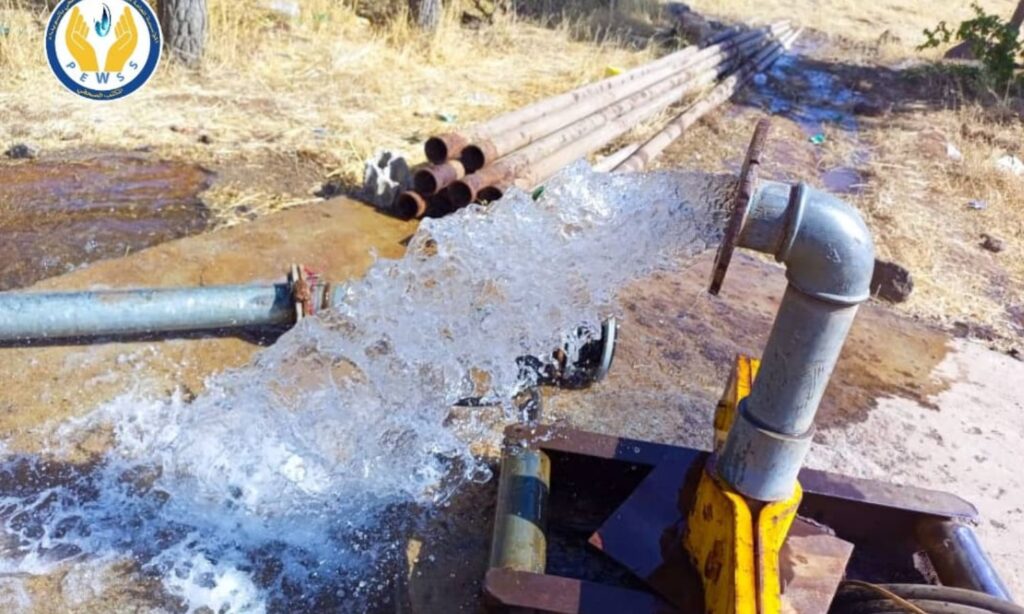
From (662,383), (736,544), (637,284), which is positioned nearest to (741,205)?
(736,544)

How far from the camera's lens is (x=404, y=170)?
4.93 metres

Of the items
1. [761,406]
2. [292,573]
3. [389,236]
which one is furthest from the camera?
[389,236]

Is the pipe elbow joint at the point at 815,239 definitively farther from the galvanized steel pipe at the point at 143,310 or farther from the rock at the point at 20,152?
the rock at the point at 20,152

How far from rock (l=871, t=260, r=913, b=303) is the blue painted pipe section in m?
3.31

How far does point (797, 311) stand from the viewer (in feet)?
5.33

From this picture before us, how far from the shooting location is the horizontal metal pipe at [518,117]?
4637 mm

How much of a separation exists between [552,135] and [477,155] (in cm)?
98

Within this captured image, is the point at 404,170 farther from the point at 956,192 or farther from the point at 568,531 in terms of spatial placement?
the point at 956,192

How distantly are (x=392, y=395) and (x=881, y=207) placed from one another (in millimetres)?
4424

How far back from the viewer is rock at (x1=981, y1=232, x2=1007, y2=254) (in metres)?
5.52

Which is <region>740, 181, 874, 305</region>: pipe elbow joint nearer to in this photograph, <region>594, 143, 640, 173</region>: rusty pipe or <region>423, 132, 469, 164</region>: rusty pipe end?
<region>423, 132, 469, 164</region>: rusty pipe end

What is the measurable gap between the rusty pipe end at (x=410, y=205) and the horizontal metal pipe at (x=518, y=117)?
0.24 meters

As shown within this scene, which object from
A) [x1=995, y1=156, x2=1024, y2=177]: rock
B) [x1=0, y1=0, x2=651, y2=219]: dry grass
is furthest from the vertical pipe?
[x1=995, y1=156, x2=1024, y2=177]: rock

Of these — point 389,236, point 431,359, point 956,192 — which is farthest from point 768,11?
point 431,359
